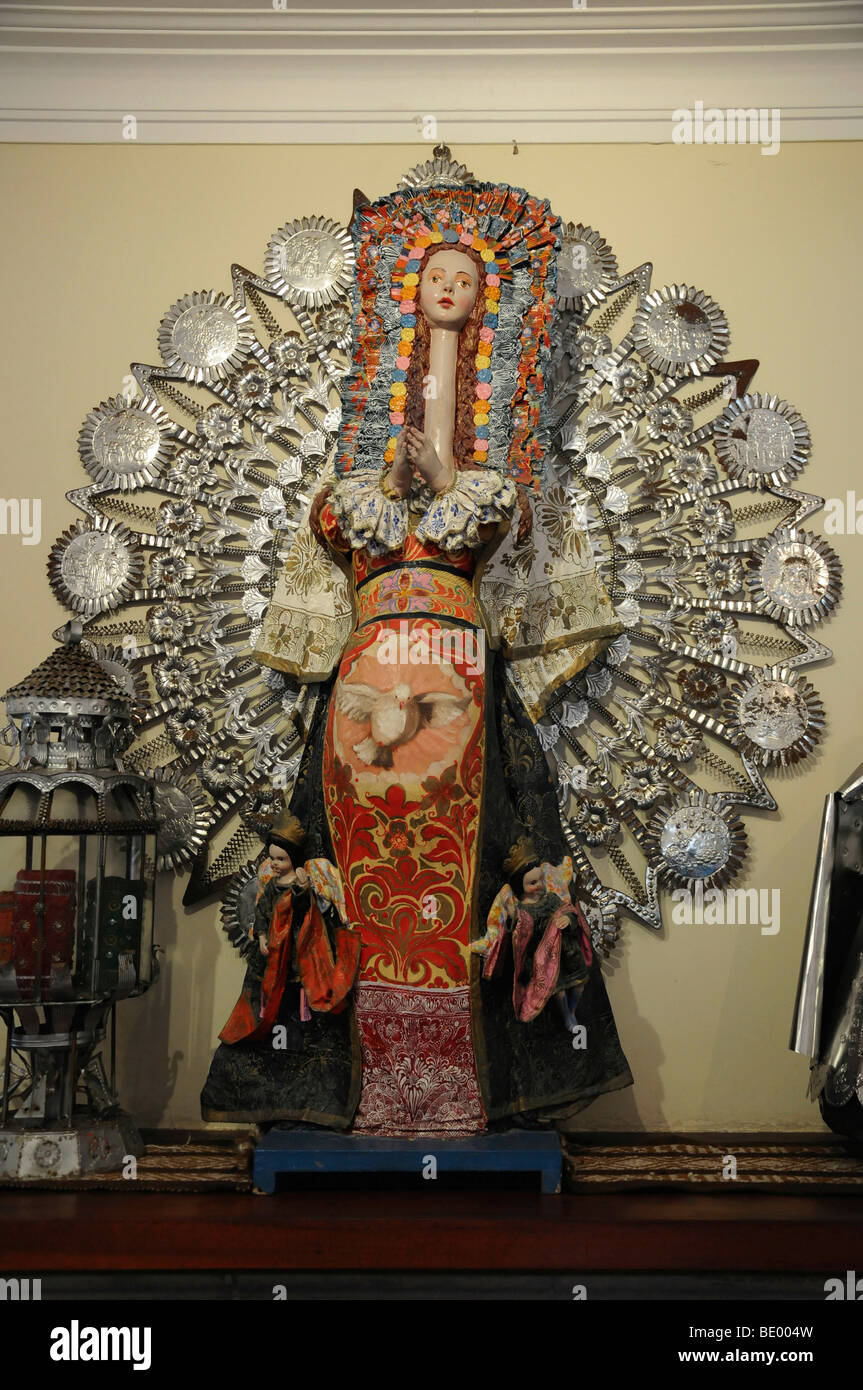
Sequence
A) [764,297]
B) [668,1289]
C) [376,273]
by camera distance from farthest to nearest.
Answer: [764,297] < [376,273] < [668,1289]

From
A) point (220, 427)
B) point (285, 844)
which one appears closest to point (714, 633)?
point (285, 844)

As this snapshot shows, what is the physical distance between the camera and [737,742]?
11.0 feet

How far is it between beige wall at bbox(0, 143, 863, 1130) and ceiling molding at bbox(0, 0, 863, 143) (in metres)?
0.07

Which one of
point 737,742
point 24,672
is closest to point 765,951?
point 737,742

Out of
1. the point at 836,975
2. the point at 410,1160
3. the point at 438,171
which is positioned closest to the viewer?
the point at 410,1160

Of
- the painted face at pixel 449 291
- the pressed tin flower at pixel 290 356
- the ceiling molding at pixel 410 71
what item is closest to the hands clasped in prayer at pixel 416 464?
the painted face at pixel 449 291

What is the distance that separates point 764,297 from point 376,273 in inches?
43.5

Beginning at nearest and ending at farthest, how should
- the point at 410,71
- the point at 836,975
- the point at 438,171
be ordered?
the point at 836,975 < the point at 438,171 < the point at 410,71

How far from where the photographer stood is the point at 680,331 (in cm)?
352

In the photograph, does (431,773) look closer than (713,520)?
Yes

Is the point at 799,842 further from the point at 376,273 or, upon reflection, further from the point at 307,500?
the point at 376,273

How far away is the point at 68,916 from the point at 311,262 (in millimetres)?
1807

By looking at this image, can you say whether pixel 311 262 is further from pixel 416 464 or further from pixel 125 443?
pixel 416 464

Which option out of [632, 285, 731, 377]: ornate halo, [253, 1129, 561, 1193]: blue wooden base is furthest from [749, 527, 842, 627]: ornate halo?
[253, 1129, 561, 1193]: blue wooden base
